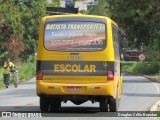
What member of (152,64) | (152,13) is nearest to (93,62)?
(152,13)

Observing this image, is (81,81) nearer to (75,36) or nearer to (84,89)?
(84,89)

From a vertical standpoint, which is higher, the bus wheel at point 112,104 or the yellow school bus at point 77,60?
the yellow school bus at point 77,60

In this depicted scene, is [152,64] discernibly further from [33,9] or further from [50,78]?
[50,78]

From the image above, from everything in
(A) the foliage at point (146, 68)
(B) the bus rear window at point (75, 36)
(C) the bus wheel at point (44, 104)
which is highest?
(B) the bus rear window at point (75, 36)

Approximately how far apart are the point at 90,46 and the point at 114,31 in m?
1.47

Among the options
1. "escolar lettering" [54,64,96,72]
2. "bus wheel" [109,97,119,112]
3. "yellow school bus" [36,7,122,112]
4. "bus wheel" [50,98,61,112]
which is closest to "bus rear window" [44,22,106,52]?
"yellow school bus" [36,7,122,112]

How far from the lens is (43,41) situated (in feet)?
61.6

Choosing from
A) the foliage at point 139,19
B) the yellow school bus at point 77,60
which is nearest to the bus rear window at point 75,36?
the yellow school bus at point 77,60

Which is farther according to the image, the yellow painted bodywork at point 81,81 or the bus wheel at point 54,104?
the bus wheel at point 54,104

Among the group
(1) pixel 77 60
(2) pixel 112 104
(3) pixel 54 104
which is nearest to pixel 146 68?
Answer: (3) pixel 54 104

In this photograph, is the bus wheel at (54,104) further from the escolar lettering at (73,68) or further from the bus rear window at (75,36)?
the bus rear window at (75,36)

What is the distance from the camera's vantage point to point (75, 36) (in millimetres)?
18828

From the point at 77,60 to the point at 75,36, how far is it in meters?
0.78

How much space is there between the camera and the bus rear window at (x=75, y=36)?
18.7 metres
